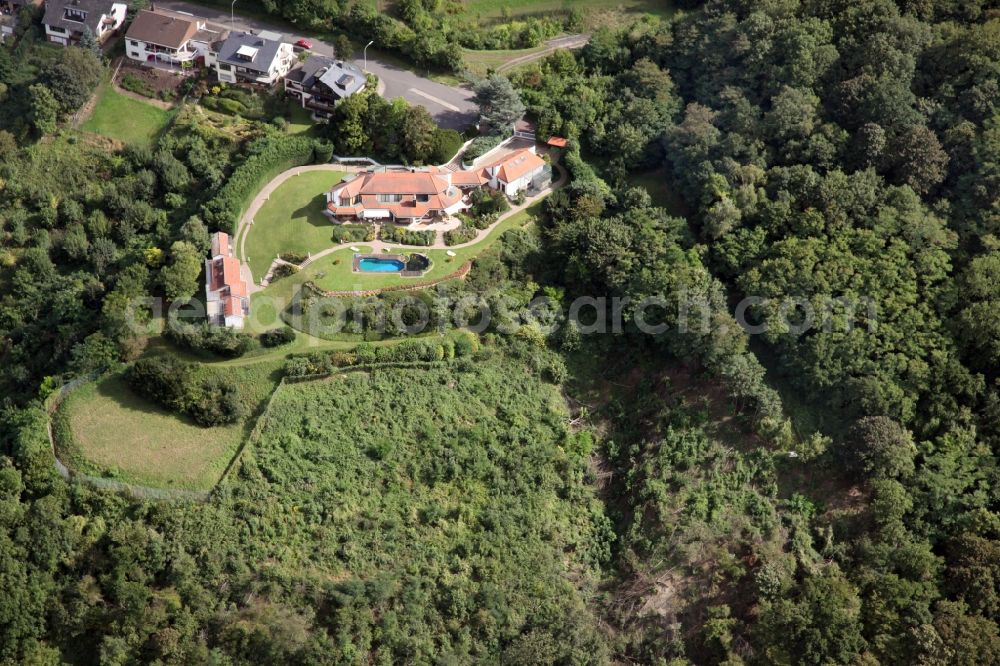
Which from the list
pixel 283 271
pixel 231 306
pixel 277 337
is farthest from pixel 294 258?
pixel 277 337

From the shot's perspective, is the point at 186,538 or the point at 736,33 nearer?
the point at 186,538

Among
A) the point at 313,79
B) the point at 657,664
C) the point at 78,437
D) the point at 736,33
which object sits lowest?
the point at 657,664

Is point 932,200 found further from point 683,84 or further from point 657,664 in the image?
point 657,664

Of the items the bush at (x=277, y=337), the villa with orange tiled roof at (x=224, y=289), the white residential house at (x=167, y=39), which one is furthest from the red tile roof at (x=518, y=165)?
the white residential house at (x=167, y=39)

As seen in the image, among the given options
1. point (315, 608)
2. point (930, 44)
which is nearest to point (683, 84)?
point (930, 44)

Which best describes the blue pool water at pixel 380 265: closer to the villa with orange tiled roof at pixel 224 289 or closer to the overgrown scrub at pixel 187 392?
the villa with orange tiled roof at pixel 224 289
